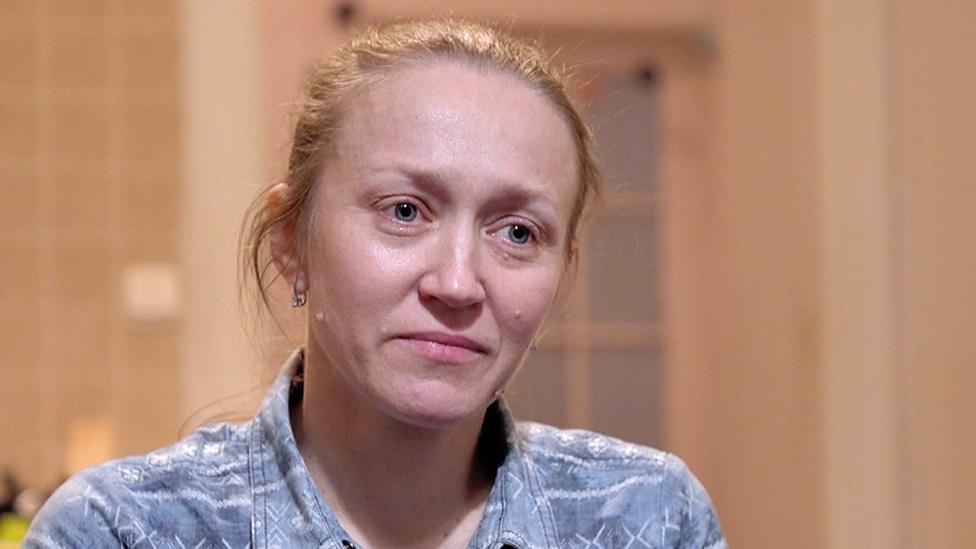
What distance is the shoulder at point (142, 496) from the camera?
97cm

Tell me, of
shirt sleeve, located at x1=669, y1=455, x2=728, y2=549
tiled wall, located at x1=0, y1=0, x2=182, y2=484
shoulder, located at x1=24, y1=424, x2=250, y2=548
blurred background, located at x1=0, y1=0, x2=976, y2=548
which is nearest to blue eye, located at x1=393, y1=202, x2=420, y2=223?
shoulder, located at x1=24, y1=424, x2=250, y2=548

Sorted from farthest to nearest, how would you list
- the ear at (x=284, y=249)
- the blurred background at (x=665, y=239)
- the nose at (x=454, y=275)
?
the blurred background at (x=665, y=239)
the ear at (x=284, y=249)
the nose at (x=454, y=275)

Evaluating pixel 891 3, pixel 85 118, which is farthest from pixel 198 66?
pixel 891 3

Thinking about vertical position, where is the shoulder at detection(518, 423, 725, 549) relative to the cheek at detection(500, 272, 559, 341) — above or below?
below

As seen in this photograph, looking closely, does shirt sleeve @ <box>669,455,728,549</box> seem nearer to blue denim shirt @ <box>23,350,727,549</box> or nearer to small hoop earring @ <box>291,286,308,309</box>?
blue denim shirt @ <box>23,350,727,549</box>

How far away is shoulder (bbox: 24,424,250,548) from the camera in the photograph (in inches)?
38.3

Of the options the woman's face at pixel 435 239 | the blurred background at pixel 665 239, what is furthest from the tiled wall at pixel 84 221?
the woman's face at pixel 435 239

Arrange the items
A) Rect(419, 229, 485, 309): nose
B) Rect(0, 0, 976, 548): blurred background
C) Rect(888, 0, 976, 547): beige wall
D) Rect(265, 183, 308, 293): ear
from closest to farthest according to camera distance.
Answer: Rect(419, 229, 485, 309): nose
Rect(265, 183, 308, 293): ear
Rect(888, 0, 976, 547): beige wall
Rect(0, 0, 976, 548): blurred background

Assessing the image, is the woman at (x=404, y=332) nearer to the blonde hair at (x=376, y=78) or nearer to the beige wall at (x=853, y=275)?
the blonde hair at (x=376, y=78)

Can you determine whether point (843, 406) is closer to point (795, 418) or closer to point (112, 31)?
point (795, 418)

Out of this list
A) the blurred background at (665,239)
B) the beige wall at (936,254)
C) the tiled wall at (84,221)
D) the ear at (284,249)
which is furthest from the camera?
the tiled wall at (84,221)

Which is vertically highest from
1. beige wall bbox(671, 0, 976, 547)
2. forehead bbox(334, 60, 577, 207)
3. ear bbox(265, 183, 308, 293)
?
forehead bbox(334, 60, 577, 207)

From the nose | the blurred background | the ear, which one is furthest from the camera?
the blurred background

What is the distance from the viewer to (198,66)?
2398mm
